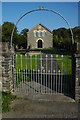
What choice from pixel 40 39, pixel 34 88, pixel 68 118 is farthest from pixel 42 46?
pixel 68 118

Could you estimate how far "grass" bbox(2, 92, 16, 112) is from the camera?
19.2ft

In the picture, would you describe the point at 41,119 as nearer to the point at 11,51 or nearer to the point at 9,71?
the point at 9,71

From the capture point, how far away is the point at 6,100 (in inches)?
254

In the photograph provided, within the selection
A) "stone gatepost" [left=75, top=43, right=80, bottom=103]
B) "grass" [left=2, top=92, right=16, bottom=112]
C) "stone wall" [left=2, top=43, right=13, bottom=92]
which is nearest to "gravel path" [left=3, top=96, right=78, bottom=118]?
"grass" [left=2, top=92, right=16, bottom=112]

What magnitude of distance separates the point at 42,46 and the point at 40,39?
1.87 m

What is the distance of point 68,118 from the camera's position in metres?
5.38

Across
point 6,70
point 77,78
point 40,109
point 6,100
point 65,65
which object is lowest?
point 40,109

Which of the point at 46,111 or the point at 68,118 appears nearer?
the point at 68,118

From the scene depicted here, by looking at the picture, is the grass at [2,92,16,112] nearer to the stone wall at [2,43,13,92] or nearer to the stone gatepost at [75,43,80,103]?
the stone wall at [2,43,13,92]

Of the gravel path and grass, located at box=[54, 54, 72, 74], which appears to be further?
grass, located at box=[54, 54, 72, 74]

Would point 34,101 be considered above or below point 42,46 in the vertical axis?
below

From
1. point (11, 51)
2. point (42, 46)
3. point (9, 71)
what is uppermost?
point (42, 46)

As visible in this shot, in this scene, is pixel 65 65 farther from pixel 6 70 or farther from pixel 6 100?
pixel 6 100

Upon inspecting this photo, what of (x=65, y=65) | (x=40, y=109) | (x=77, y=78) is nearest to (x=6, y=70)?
(x=40, y=109)
